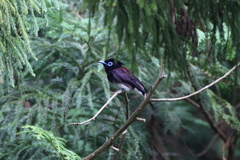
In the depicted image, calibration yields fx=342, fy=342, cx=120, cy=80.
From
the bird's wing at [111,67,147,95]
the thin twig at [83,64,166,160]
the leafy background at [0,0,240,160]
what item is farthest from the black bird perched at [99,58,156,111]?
the thin twig at [83,64,166,160]

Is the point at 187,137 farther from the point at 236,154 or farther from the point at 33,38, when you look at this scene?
the point at 33,38

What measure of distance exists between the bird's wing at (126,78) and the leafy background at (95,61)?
19 cm

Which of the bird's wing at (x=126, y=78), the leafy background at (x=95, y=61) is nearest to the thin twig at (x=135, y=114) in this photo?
the leafy background at (x=95, y=61)

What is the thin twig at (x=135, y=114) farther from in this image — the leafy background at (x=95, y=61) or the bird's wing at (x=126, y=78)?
the bird's wing at (x=126, y=78)

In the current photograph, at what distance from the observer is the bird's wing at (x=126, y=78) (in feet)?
13.1

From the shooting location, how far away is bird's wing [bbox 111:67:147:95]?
4.00 metres

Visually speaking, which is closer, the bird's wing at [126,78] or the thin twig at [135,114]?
the thin twig at [135,114]

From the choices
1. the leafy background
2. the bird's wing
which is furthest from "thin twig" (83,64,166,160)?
the bird's wing

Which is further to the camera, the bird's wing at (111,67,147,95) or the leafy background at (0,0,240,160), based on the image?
the bird's wing at (111,67,147,95)

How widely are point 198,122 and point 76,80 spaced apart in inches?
194

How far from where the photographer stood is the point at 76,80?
4.52 meters

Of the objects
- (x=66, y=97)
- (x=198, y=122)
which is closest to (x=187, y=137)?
(x=198, y=122)

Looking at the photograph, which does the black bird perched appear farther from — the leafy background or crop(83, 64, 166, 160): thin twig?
crop(83, 64, 166, 160): thin twig

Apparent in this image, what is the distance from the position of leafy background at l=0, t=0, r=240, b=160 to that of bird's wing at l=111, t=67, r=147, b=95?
19cm
